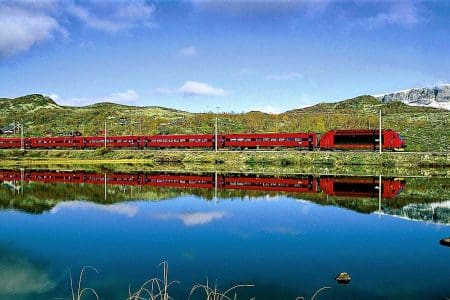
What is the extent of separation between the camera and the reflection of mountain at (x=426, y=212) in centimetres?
2800

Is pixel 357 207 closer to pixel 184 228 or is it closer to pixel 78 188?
pixel 184 228

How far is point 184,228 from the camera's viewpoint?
83.8ft

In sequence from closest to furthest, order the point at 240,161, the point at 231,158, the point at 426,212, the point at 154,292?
1. the point at 154,292
2. the point at 426,212
3. the point at 240,161
4. the point at 231,158

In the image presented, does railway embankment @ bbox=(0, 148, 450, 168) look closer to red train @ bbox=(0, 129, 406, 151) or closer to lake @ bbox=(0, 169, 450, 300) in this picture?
red train @ bbox=(0, 129, 406, 151)

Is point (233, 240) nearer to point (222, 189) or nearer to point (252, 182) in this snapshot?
point (222, 189)

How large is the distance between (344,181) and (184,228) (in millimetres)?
28517

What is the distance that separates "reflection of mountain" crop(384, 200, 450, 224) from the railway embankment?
35454 millimetres

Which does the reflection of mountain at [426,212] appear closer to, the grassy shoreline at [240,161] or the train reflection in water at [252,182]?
the train reflection in water at [252,182]

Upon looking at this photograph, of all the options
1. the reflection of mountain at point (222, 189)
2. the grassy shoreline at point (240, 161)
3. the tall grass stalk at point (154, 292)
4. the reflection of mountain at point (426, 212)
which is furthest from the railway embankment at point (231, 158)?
the tall grass stalk at point (154, 292)

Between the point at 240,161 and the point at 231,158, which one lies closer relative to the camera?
the point at 240,161

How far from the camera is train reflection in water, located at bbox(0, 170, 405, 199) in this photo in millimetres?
42719

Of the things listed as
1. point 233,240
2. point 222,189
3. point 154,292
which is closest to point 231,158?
point 222,189

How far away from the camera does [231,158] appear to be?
79.6 m

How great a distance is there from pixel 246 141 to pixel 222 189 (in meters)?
40.1
